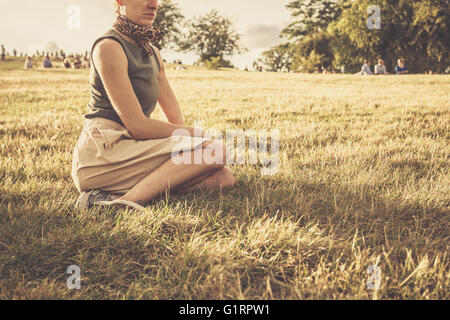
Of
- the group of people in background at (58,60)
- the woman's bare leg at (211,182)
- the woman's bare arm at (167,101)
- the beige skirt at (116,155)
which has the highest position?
the group of people in background at (58,60)

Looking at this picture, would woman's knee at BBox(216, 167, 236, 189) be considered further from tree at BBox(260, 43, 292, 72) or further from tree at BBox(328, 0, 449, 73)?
tree at BBox(260, 43, 292, 72)

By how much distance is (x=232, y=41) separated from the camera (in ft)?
238

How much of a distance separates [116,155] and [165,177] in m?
0.42

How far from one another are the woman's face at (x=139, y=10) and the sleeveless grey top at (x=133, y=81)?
178 millimetres

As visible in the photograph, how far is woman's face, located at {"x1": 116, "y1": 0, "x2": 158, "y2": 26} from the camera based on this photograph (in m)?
2.54

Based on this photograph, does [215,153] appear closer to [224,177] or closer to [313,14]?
[224,177]

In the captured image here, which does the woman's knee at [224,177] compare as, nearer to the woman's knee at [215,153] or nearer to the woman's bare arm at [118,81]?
the woman's knee at [215,153]

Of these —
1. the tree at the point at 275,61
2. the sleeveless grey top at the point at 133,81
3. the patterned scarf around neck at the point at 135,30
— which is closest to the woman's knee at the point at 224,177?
the sleeveless grey top at the point at 133,81

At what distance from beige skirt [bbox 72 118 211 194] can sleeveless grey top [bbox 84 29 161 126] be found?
11cm

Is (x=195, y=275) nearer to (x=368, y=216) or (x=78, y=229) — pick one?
(x=78, y=229)

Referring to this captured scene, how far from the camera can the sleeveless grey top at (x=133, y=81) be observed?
261cm

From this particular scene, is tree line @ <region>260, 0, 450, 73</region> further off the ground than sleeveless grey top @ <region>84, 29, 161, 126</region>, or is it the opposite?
tree line @ <region>260, 0, 450, 73</region>

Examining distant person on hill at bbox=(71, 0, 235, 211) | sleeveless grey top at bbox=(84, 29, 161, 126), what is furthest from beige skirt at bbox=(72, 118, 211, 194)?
sleeveless grey top at bbox=(84, 29, 161, 126)

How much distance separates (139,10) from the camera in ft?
8.43
